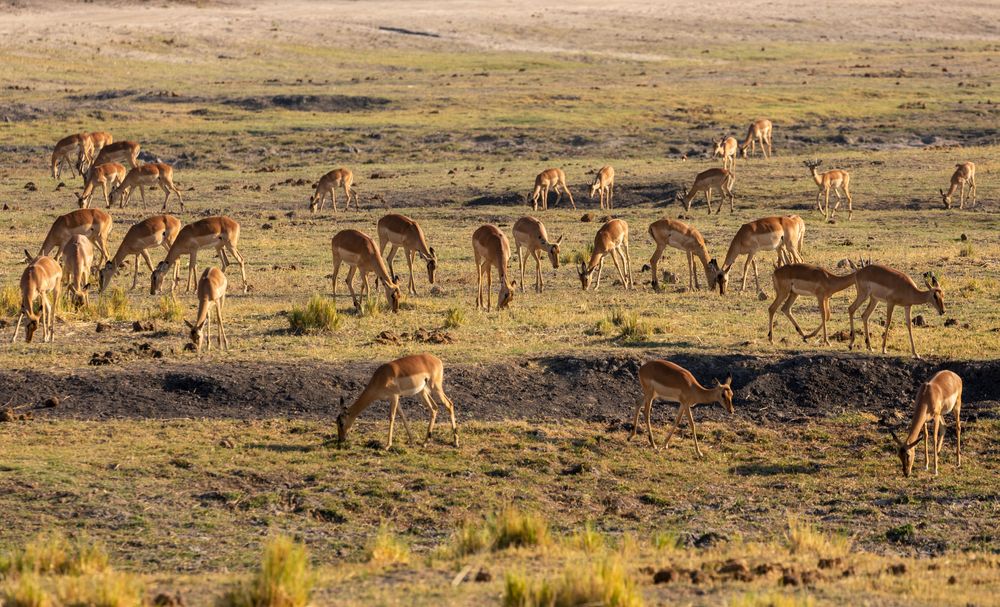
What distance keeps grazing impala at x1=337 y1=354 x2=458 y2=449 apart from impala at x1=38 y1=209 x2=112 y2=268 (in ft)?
32.0

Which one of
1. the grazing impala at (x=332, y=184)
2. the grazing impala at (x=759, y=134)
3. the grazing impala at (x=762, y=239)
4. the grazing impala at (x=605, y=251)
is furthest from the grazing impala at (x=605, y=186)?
the grazing impala at (x=762, y=239)

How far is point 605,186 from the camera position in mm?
32094

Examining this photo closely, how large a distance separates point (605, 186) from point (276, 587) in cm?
2481

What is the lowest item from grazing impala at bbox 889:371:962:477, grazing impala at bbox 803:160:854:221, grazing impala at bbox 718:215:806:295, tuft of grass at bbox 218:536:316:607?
tuft of grass at bbox 218:536:316:607

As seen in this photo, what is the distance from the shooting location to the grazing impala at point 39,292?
639 inches

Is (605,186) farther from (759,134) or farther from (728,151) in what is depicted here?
(759,134)

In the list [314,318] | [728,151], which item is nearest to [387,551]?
[314,318]

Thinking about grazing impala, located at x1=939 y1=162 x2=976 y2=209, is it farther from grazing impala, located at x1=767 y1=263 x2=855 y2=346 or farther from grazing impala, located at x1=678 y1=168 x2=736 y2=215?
grazing impala, located at x1=767 y1=263 x2=855 y2=346

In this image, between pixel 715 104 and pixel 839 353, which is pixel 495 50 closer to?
pixel 715 104

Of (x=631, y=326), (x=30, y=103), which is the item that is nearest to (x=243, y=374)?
(x=631, y=326)

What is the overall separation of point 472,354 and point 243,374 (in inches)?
107

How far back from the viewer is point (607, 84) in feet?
195

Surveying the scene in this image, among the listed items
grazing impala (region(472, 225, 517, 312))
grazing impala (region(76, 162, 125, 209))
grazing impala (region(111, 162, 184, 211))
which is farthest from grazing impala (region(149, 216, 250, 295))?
grazing impala (region(76, 162, 125, 209))

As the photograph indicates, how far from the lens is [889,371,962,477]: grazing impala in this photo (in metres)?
12.6
